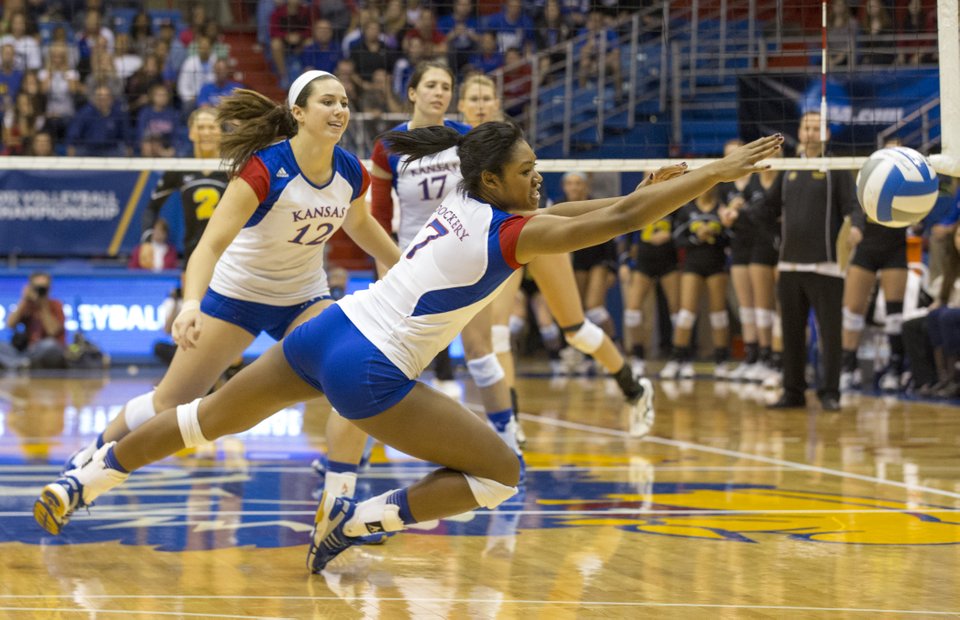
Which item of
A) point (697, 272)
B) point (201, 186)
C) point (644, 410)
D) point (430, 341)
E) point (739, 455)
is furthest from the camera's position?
point (697, 272)

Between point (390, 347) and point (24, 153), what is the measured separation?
436 inches

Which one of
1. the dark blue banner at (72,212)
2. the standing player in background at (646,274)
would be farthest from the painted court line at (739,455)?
the dark blue banner at (72,212)

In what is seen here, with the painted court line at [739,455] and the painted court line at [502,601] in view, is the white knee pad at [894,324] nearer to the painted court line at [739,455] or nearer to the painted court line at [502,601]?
the painted court line at [739,455]

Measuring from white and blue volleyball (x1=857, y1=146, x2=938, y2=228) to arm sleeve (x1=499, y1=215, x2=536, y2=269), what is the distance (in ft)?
7.05

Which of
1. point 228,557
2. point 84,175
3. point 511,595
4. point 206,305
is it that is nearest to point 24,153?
point 84,175

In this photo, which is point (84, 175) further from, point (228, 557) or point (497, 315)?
point (228, 557)

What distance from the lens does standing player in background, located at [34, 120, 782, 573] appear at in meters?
4.05

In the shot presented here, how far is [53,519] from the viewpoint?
5.01 meters

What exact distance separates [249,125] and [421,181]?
1.57 metres

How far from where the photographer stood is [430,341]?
168 inches

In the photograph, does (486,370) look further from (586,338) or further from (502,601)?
(502,601)

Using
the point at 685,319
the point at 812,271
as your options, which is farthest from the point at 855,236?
the point at 685,319

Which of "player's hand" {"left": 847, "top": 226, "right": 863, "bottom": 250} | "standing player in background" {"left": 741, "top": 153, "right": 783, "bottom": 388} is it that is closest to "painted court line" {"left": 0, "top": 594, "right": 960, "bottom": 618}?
"player's hand" {"left": 847, "top": 226, "right": 863, "bottom": 250}

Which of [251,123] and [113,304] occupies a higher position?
[251,123]
